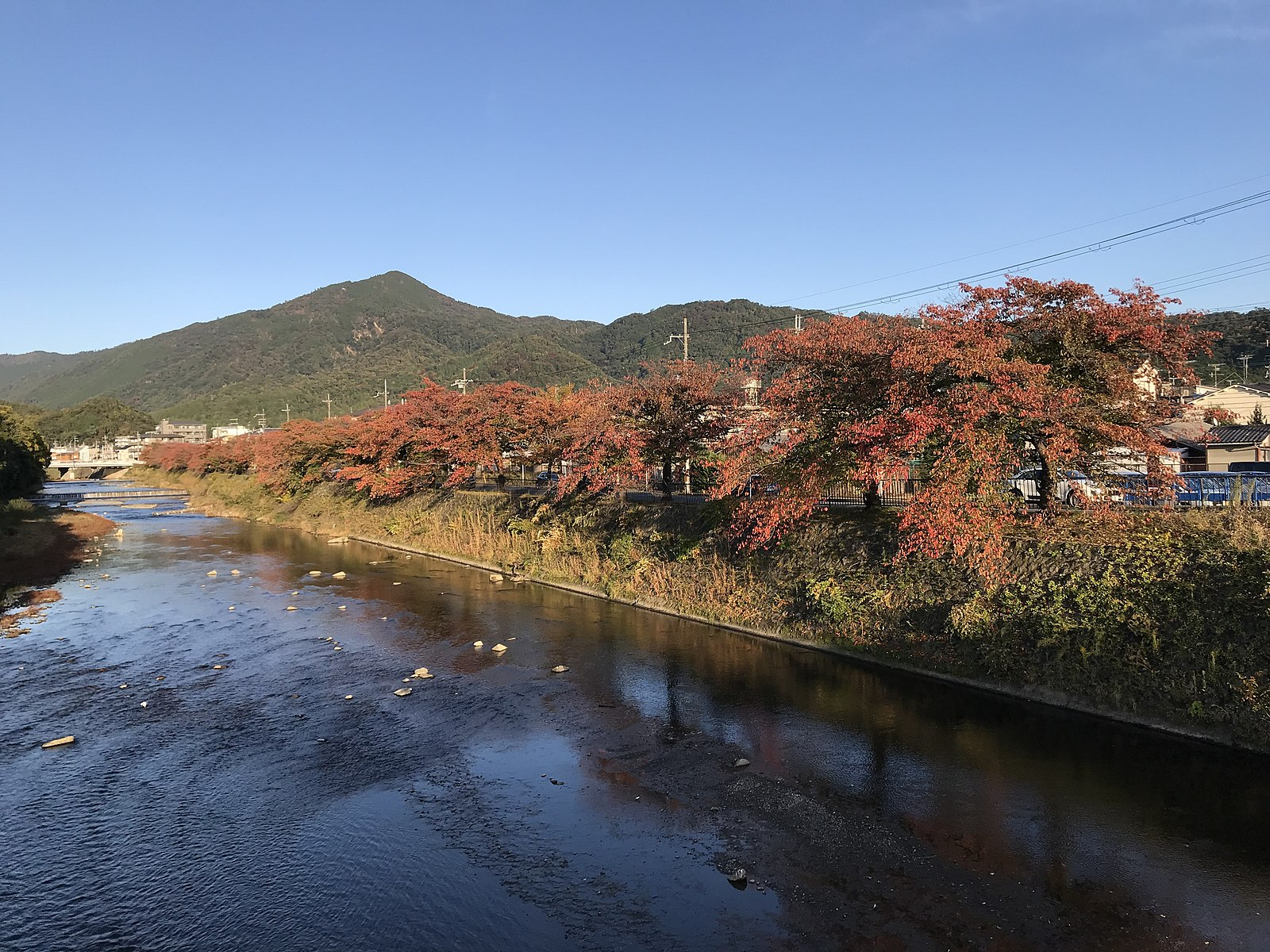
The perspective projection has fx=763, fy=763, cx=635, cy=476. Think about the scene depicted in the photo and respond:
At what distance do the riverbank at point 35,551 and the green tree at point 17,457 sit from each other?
5.95 ft

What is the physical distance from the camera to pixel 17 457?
1998 inches

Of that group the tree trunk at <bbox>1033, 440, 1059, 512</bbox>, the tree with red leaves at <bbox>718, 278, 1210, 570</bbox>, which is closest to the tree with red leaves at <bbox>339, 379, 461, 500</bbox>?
the tree with red leaves at <bbox>718, 278, 1210, 570</bbox>

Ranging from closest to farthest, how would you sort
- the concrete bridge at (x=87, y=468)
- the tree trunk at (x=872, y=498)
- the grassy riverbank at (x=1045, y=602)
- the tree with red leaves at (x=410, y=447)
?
the grassy riverbank at (x=1045, y=602) → the tree trunk at (x=872, y=498) → the tree with red leaves at (x=410, y=447) → the concrete bridge at (x=87, y=468)

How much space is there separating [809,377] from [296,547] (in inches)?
1185

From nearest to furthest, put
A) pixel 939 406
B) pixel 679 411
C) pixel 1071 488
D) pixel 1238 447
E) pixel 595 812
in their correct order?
pixel 595 812
pixel 939 406
pixel 1071 488
pixel 679 411
pixel 1238 447

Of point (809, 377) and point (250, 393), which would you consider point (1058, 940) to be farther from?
point (250, 393)

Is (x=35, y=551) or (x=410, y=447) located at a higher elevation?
(x=410, y=447)

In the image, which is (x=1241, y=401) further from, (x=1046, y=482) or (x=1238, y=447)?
(x=1046, y=482)

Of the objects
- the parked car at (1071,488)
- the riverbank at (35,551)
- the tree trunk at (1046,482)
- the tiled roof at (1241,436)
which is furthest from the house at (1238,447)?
the riverbank at (35,551)

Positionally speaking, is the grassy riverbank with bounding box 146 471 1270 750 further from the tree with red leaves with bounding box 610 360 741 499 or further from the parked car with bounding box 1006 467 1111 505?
the tree with red leaves with bounding box 610 360 741 499

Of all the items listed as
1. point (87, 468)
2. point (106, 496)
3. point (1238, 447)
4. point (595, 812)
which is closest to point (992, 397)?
point (595, 812)

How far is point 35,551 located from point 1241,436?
50.3 meters

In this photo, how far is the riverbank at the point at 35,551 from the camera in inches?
952

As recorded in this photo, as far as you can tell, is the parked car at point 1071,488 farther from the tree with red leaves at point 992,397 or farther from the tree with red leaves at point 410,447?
the tree with red leaves at point 410,447
